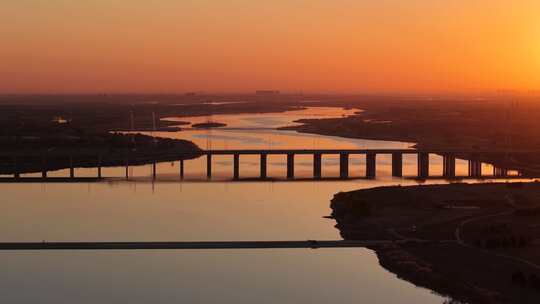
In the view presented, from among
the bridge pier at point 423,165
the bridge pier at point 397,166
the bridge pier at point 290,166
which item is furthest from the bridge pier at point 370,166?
the bridge pier at point 290,166

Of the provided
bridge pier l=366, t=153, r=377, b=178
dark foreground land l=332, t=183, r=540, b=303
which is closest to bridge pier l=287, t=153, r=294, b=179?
bridge pier l=366, t=153, r=377, b=178

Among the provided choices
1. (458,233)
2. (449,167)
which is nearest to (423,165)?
(449,167)

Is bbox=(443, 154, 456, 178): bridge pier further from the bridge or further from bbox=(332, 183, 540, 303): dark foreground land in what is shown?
bbox=(332, 183, 540, 303): dark foreground land

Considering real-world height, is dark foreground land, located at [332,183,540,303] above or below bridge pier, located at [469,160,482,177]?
above

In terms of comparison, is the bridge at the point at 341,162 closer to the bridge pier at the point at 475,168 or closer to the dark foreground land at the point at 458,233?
the bridge pier at the point at 475,168

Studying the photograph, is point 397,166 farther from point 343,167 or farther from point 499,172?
point 499,172

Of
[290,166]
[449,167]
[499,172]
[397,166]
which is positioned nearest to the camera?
[290,166]
